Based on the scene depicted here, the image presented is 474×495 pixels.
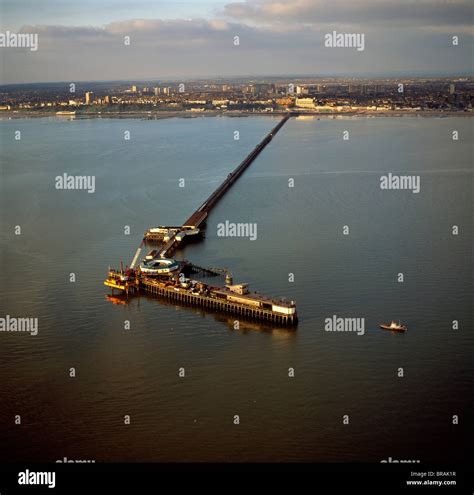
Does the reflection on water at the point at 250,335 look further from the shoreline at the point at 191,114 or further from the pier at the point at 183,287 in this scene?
the shoreline at the point at 191,114

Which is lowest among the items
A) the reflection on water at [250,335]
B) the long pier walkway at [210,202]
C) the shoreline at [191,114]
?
the reflection on water at [250,335]

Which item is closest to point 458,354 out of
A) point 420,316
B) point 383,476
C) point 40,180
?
point 420,316

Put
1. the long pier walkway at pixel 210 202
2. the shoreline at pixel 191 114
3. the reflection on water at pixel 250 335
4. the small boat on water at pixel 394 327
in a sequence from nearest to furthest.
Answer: the reflection on water at pixel 250 335 < the small boat on water at pixel 394 327 < the long pier walkway at pixel 210 202 < the shoreline at pixel 191 114

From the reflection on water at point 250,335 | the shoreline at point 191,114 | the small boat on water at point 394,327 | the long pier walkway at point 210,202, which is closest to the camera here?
the reflection on water at point 250,335

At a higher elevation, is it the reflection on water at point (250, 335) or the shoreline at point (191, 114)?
the shoreline at point (191, 114)

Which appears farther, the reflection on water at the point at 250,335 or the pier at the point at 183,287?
the pier at the point at 183,287

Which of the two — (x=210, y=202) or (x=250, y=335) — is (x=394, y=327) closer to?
(x=250, y=335)

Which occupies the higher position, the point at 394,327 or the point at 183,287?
the point at 183,287

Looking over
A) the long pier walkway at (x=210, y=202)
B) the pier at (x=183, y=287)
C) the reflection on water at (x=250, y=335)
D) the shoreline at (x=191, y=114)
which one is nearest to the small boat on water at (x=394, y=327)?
the reflection on water at (x=250, y=335)

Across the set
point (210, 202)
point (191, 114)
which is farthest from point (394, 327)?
point (191, 114)
